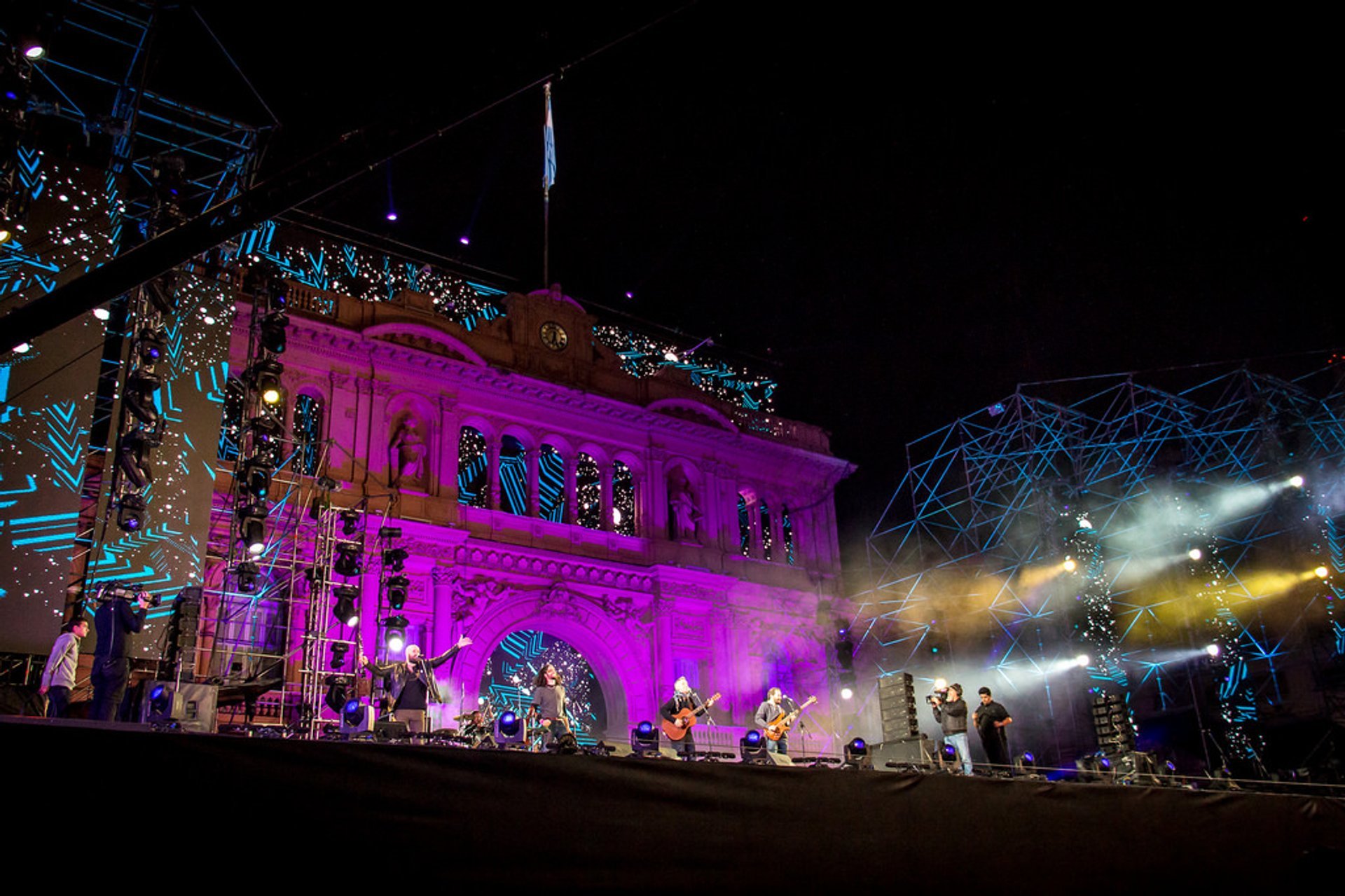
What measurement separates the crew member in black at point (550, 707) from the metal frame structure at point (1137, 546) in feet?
46.9

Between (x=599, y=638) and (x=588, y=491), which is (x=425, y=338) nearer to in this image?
(x=588, y=491)

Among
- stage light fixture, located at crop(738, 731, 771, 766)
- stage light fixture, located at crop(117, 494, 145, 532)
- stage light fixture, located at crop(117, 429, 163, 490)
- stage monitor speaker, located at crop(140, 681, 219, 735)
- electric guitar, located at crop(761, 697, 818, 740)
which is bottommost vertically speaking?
stage light fixture, located at crop(738, 731, 771, 766)

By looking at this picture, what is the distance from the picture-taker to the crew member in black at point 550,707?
45.7ft

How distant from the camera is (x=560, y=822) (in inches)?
185

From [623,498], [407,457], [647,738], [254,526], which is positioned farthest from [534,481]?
[647,738]

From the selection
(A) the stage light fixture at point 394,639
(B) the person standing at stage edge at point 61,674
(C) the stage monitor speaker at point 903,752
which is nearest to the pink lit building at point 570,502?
(A) the stage light fixture at point 394,639

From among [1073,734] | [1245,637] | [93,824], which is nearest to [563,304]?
[1073,734]

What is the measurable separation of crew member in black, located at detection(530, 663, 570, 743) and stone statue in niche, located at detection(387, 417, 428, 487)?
8.30 m

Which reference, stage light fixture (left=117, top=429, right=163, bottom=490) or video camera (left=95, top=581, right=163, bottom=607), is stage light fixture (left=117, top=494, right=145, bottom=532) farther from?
video camera (left=95, top=581, right=163, bottom=607)

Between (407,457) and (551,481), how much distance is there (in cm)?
502

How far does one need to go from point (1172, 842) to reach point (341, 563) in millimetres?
12248

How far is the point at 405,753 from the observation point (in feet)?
14.6

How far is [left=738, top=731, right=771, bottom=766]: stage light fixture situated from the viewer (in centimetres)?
1016

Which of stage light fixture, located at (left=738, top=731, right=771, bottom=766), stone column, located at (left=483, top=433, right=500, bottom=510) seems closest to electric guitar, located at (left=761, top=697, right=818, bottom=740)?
stage light fixture, located at (left=738, top=731, right=771, bottom=766)
